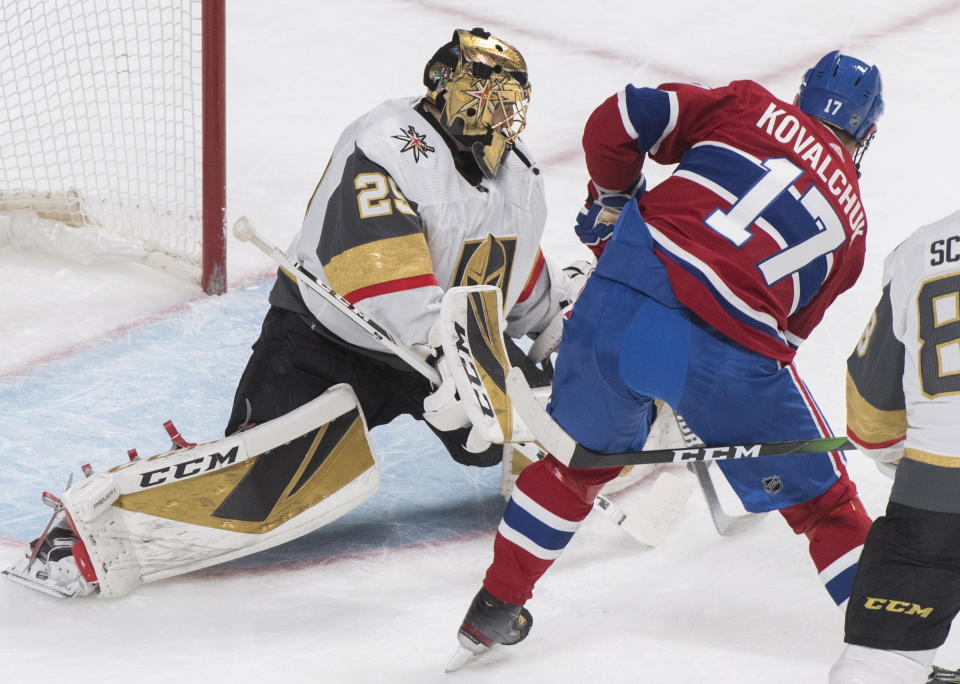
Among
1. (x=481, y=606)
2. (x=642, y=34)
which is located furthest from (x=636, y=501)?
(x=642, y=34)

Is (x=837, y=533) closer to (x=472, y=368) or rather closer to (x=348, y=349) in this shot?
(x=472, y=368)

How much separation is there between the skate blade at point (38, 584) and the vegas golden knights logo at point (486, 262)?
2.77 feet

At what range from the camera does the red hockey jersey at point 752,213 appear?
1.82m

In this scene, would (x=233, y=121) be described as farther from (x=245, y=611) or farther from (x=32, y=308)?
(x=245, y=611)

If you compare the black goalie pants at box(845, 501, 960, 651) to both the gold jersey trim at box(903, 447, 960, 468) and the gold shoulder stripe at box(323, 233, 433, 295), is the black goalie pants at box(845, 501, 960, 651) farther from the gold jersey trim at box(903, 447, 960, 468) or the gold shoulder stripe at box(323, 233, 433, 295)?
the gold shoulder stripe at box(323, 233, 433, 295)

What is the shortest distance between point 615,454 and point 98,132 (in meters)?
2.52

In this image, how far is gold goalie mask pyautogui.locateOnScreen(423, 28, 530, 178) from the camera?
225cm

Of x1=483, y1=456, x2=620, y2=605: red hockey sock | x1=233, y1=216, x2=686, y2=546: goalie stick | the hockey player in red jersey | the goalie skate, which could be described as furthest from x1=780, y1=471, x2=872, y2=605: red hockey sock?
the goalie skate

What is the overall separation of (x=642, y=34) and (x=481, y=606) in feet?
11.5

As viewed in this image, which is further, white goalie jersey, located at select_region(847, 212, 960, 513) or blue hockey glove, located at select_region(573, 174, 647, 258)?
blue hockey glove, located at select_region(573, 174, 647, 258)

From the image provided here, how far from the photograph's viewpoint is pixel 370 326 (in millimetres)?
2238

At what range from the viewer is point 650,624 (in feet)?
7.05

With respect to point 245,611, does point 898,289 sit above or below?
above

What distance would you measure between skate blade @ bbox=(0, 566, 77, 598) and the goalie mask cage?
1.28 meters
